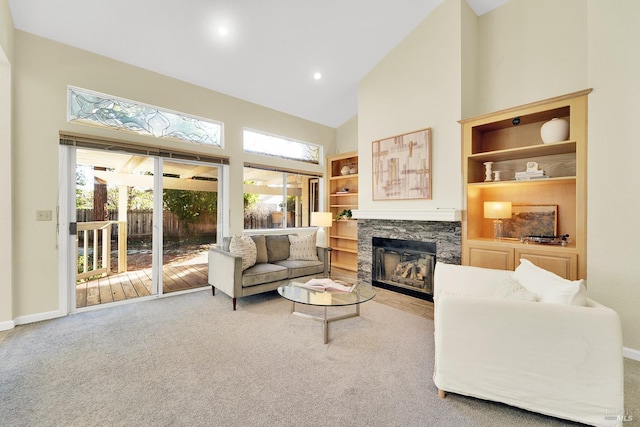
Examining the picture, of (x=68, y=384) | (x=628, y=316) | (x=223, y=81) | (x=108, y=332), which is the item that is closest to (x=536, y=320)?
(x=628, y=316)

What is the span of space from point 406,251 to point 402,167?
122 centimetres

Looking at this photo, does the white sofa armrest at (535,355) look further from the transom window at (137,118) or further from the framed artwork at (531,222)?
the transom window at (137,118)

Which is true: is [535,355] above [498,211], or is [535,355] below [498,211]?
below

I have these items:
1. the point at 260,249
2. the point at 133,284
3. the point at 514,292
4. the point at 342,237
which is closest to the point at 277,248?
the point at 260,249

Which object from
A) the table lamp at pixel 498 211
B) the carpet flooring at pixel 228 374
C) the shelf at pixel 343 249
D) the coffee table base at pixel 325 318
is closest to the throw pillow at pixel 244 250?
the carpet flooring at pixel 228 374

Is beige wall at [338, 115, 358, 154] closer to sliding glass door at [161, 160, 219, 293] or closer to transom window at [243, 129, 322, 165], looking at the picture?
transom window at [243, 129, 322, 165]

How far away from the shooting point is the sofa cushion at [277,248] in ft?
13.4

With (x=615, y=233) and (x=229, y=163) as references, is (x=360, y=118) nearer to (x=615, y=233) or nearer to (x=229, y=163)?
(x=229, y=163)

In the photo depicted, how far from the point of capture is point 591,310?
141 centimetres

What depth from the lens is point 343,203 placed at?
5.80 metres

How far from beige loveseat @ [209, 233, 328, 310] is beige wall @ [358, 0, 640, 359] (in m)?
1.31

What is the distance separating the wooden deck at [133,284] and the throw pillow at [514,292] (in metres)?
3.87

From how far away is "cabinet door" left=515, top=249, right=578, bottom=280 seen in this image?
260 cm

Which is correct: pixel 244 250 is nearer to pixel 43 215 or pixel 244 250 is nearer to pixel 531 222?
pixel 43 215
